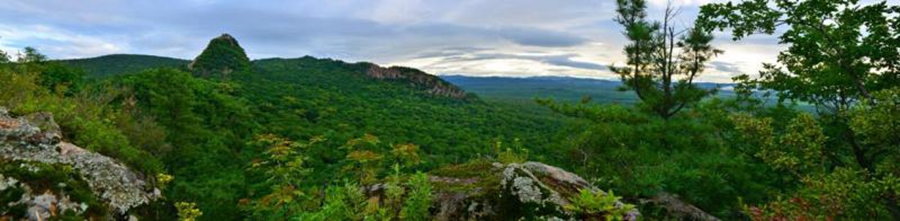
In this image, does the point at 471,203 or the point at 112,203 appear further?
the point at 112,203

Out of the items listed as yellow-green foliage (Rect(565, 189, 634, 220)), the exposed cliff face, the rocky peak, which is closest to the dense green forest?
yellow-green foliage (Rect(565, 189, 634, 220))

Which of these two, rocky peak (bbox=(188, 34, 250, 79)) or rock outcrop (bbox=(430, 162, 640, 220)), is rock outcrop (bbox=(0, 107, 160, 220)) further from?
rocky peak (bbox=(188, 34, 250, 79))

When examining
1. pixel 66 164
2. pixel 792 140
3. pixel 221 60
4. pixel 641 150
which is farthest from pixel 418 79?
pixel 792 140

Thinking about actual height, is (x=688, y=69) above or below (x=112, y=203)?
above

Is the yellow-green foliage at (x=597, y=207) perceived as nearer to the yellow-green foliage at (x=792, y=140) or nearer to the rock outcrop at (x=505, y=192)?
the rock outcrop at (x=505, y=192)

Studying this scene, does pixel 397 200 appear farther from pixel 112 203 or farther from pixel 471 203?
pixel 112 203

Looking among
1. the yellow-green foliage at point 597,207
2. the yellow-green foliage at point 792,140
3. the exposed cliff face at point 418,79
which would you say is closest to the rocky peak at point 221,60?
the exposed cliff face at point 418,79

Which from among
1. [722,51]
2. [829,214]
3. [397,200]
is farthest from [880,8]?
[397,200]

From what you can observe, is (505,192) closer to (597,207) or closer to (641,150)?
(597,207)

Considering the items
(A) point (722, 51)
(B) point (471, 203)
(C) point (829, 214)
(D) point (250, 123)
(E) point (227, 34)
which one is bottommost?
(D) point (250, 123)
